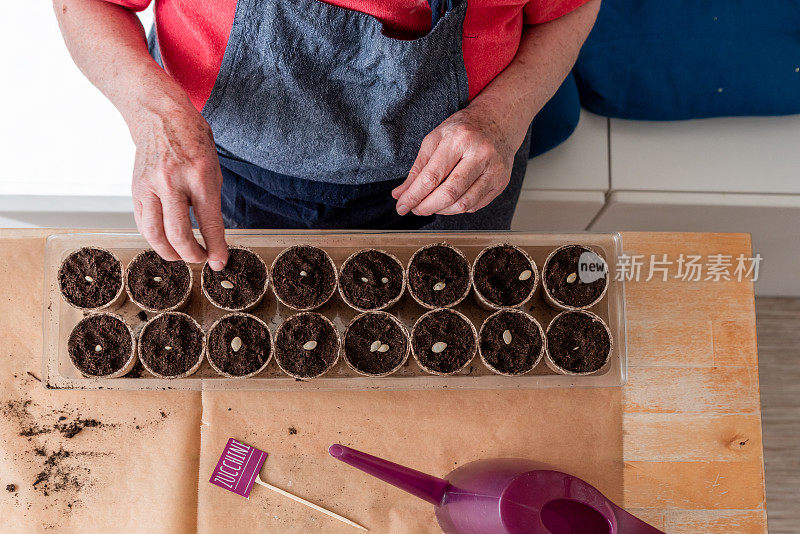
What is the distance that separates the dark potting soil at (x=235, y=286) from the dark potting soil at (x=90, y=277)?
0.18m

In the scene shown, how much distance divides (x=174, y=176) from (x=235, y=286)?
1.01 ft

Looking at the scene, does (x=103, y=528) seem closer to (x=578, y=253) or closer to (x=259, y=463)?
(x=259, y=463)

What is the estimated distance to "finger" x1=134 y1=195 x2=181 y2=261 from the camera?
87 centimetres

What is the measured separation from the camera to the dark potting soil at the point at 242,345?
1.09 m

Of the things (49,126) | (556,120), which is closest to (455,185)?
(556,120)

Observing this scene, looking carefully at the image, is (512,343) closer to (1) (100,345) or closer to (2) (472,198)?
(2) (472,198)

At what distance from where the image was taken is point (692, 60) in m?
1.45

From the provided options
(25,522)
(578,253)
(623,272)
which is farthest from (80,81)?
(623,272)

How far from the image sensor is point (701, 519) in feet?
3.65

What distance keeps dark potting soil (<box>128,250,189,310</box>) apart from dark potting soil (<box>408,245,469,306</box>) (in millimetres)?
455

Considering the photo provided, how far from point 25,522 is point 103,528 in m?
0.15

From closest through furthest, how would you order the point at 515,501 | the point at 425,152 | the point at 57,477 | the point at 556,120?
the point at 515,501 → the point at 425,152 → the point at 57,477 → the point at 556,120

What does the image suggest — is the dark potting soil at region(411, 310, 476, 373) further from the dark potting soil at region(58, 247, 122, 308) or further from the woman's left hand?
the dark potting soil at region(58, 247, 122, 308)

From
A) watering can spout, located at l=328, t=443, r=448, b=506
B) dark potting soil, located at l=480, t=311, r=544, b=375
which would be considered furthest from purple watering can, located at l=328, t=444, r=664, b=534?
dark potting soil, located at l=480, t=311, r=544, b=375
